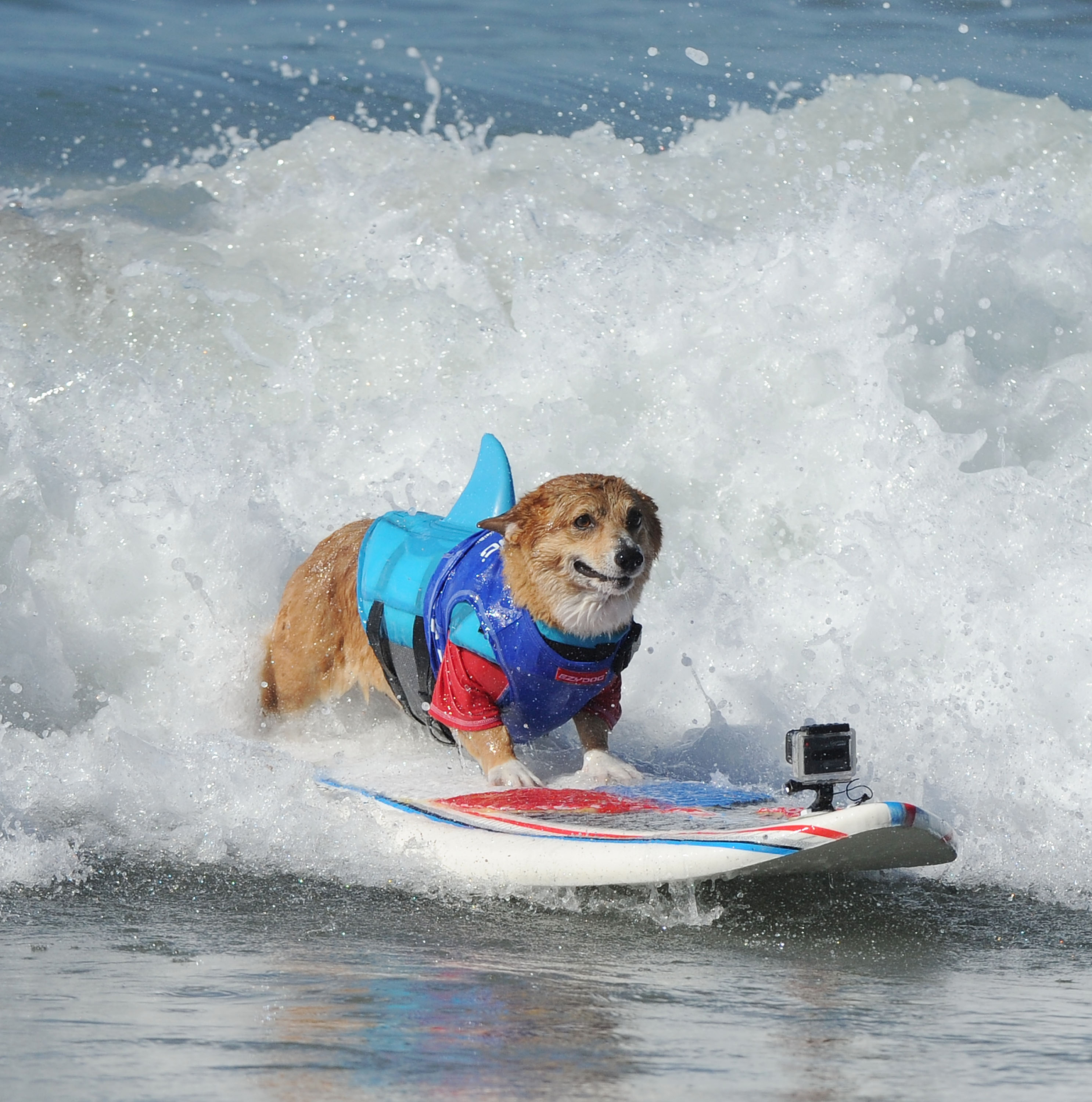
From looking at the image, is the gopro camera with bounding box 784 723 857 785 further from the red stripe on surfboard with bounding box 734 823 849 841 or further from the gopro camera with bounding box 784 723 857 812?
the red stripe on surfboard with bounding box 734 823 849 841

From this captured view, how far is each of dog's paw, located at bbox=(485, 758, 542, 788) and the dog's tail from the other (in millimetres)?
1457

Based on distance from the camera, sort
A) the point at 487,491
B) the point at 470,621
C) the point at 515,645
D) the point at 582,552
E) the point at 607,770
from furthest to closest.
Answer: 1. the point at 487,491
2. the point at 607,770
3. the point at 470,621
4. the point at 515,645
5. the point at 582,552

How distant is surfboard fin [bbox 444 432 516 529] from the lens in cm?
607

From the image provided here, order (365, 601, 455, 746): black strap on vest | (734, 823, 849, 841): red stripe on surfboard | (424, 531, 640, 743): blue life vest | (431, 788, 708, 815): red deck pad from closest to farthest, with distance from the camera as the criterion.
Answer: (734, 823, 849, 841): red stripe on surfboard < (431, 788, 708, 815): red deck pad < (424, 531, 640, 743): blue life vest < (365, 601, 455, 746): black strap on vest

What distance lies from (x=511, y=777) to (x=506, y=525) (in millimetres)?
929

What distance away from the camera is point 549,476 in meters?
8.47

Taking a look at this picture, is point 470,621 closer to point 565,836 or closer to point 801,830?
point 565,836

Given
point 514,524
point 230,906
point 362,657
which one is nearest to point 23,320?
point 362,657

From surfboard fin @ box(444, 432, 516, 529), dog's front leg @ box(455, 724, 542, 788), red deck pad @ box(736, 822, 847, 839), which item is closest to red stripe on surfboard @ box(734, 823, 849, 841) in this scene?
red deck pad @ box(736, 822, 847, 839)

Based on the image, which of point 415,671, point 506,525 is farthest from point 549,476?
point 506,525

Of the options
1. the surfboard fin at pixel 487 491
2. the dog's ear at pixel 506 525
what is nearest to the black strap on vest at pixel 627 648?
the dog's ear at pixel 506 525

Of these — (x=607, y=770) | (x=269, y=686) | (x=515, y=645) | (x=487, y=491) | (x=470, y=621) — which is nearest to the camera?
(x=515, y=645)

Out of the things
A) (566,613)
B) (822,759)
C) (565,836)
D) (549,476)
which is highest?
(549,476)

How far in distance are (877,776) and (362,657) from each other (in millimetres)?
2197
